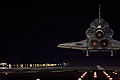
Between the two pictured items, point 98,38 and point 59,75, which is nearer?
point 59,75

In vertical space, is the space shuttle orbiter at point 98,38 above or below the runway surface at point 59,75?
above

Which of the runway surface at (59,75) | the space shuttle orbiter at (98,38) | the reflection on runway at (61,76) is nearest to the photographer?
the reflection on runway at (61,76)

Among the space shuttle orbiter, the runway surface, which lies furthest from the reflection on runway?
the space shuttle orbiter

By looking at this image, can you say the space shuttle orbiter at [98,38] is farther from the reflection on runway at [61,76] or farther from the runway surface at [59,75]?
the reflection on runway at [61,76]

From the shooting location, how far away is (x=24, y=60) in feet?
184

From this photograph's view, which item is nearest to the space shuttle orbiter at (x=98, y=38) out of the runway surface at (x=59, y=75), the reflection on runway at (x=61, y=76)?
the runway surface at (x=59, y=75)

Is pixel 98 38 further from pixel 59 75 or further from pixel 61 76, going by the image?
pixel 61 76

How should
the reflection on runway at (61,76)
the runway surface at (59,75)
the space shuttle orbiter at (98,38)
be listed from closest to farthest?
the reflection on runway at (61,76), the runway surface at (59,75), the space shuttle orbiter at (98,38)

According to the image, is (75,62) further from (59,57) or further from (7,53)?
(7,53)

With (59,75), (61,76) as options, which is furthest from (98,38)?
(61,76)

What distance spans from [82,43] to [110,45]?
207 inches

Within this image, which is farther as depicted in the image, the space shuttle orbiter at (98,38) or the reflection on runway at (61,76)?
the space shuttle orbiter at (98,38)

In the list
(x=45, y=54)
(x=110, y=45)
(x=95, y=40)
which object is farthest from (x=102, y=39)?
(x=45, y=54)

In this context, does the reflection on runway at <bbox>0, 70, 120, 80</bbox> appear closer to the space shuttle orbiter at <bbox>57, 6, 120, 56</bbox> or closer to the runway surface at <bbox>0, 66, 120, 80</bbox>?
the runway surface at <bbox>0, 66, 120, 80</bbox>
